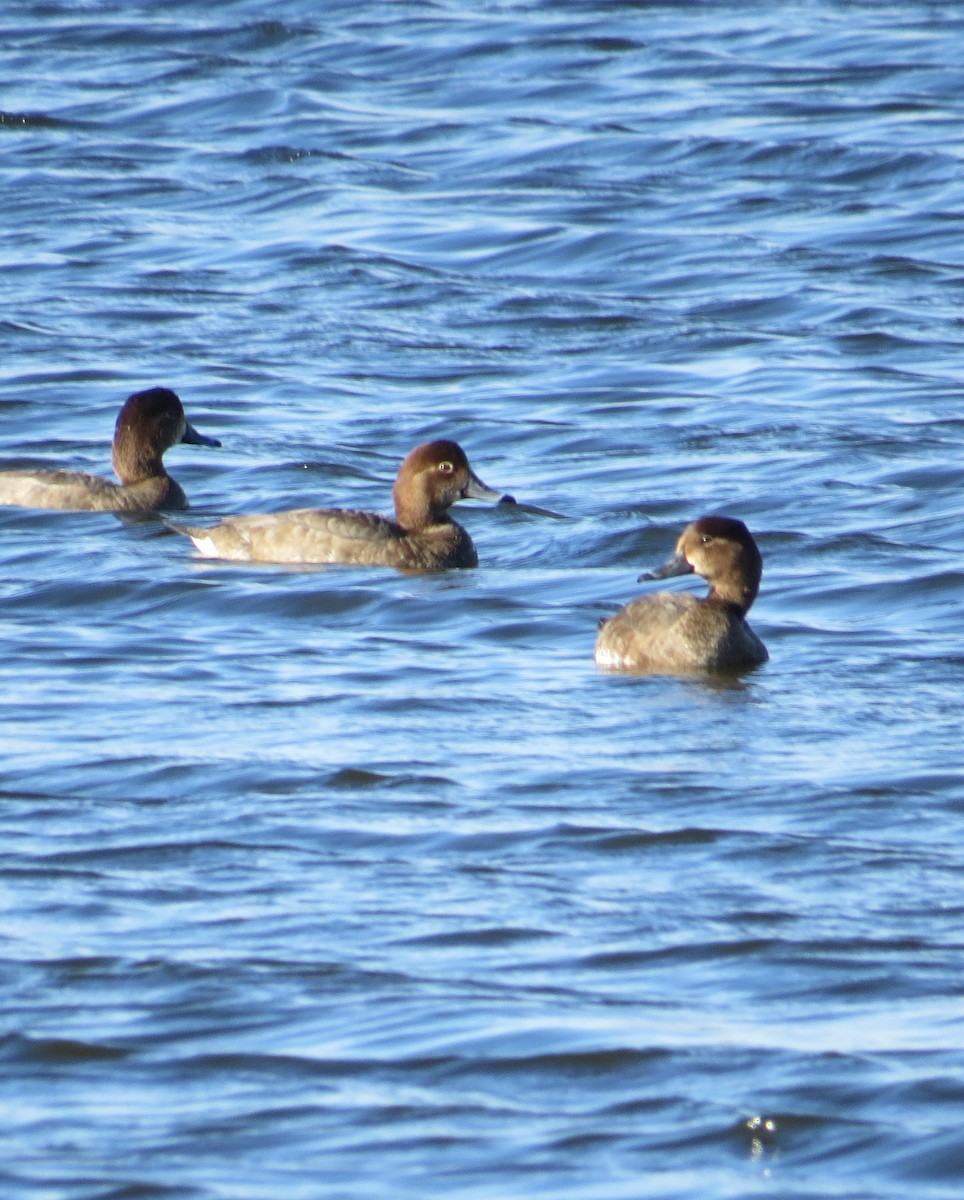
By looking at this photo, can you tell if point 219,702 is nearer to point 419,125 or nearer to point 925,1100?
point 925,1100

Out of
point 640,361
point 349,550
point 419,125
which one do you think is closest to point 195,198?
point 419,125

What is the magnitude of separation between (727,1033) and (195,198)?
57.3ft

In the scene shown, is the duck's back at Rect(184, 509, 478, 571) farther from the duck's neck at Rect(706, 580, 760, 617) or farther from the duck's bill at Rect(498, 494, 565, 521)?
the duck's neck at Rect(706, 580, 760, 617)

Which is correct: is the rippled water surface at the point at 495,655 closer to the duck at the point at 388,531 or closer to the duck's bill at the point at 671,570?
the duck at the point at 388,531

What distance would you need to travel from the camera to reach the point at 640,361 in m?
17.9

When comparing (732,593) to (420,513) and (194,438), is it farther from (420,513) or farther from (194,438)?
(194,438)

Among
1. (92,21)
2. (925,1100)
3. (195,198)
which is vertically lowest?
(925,1100)

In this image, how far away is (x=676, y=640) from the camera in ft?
35.8

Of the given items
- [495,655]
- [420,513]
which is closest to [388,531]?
[420,513]

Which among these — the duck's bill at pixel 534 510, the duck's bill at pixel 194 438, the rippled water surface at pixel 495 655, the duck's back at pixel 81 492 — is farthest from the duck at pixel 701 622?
the duck's bill at pixel 194 438

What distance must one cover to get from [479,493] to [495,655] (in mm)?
2622

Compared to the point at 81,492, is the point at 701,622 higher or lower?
lower

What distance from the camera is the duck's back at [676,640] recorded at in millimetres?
10758

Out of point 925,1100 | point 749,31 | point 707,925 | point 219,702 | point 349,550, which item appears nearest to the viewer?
point 925,1100
